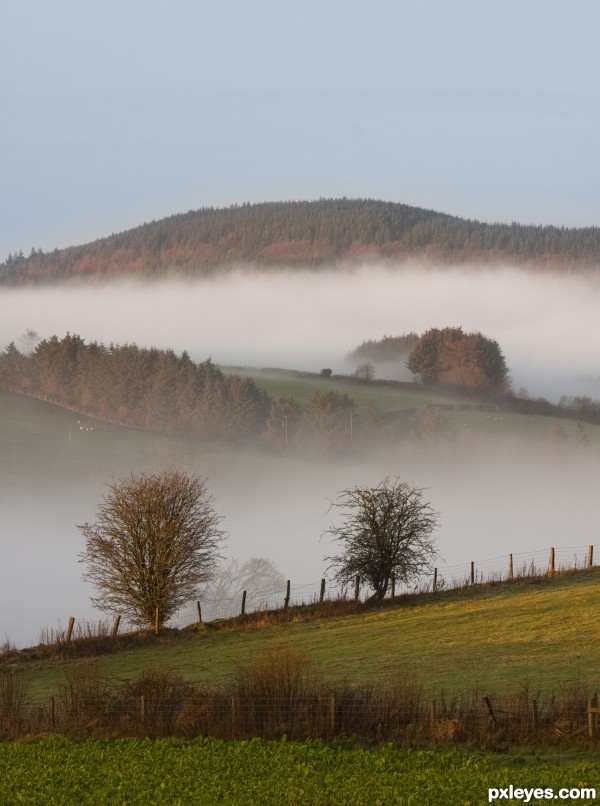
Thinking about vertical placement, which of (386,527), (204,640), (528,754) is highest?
(386,527)

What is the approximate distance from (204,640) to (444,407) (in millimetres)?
106375

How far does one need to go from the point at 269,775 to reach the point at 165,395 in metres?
129

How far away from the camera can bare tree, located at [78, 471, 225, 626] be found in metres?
51.6

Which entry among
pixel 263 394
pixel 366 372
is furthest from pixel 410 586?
pixel 366 372

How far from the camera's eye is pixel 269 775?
2291cm

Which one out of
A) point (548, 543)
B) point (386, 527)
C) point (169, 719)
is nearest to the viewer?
point (169, 719)

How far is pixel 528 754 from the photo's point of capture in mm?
23609

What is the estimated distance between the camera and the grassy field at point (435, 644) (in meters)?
32.5

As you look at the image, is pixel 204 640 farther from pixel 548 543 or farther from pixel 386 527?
pixel 548 543

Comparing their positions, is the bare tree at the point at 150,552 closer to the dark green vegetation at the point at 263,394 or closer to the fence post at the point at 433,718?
the fence post at the point at 433,718

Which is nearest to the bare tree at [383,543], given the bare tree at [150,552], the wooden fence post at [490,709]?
the bare tree at [150,552]

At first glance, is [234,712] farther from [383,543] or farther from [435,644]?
[383,543]

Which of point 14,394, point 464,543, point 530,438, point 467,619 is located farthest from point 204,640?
point 14,394

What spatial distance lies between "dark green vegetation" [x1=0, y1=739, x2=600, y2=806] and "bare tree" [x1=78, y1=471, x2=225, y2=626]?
2584cm
